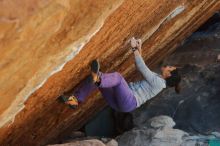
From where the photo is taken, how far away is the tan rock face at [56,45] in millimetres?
2129

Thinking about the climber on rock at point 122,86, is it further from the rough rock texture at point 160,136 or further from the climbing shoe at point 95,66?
the rough rock texture at point 160,136

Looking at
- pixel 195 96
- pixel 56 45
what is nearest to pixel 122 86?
pixel 56 45

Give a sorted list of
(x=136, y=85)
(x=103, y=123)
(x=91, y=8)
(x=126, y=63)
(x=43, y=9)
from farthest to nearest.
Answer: (x=103, y=123) < (x=126, y=63) < (x=136, y=85) < (x=91, y=8) < (x=43, y=9)

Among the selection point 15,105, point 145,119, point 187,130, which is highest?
point 15,105

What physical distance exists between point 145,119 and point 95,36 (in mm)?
3033

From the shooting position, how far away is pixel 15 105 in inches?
112

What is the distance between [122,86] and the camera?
3.76 m

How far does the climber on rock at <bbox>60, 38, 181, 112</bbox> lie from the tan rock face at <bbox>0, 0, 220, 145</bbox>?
104mm

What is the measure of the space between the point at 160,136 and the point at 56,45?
2.79 meters

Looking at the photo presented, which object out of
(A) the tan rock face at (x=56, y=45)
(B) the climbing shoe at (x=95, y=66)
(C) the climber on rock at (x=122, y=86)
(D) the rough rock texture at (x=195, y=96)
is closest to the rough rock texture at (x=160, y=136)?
(D) the rough rock texture at (x=195, y=96)

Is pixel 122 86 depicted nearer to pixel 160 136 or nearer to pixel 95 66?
pixel 95 66

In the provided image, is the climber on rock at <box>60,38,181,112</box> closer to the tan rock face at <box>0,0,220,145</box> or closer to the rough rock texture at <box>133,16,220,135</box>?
the tan rock face at <box>0,0,220,145</box>

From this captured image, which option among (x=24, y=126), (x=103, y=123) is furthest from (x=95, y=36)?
(x=103, y=123)

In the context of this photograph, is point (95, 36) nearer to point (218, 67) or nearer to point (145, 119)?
point (145, 119)
